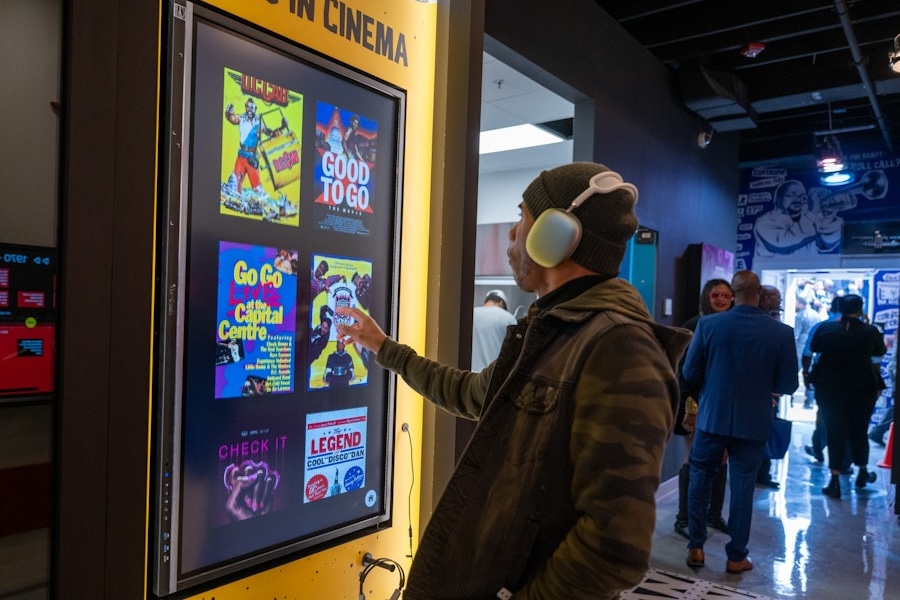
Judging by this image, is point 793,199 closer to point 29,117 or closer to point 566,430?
point 566,430

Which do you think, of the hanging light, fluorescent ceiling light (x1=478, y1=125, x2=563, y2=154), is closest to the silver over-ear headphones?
fluorescent ceiling light (x1=478, y1=125, x2=563, y2=154)

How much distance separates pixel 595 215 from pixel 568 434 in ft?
1.41

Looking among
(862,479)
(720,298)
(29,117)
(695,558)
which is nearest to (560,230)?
(29,117)

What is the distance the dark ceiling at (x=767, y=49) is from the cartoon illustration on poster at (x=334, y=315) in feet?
12.2

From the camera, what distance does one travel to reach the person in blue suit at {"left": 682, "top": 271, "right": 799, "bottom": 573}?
12.1ft

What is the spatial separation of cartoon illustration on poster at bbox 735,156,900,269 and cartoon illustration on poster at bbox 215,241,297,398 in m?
9.11

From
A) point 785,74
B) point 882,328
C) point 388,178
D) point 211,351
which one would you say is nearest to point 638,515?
point 211,351

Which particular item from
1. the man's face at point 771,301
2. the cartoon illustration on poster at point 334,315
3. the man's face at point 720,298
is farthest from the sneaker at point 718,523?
the cartoon illustration on poster at point 334,315

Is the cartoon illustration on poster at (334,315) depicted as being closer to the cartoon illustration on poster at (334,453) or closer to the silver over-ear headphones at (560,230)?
the cartoon illustration on poster at (334,453)

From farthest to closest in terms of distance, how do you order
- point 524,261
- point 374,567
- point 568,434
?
point 374,567
point 524,261
point 568,434

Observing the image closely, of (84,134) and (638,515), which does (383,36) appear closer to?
(84,134)

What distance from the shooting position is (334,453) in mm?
1979

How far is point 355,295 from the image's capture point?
6.64ft

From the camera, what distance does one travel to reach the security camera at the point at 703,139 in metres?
5.92
